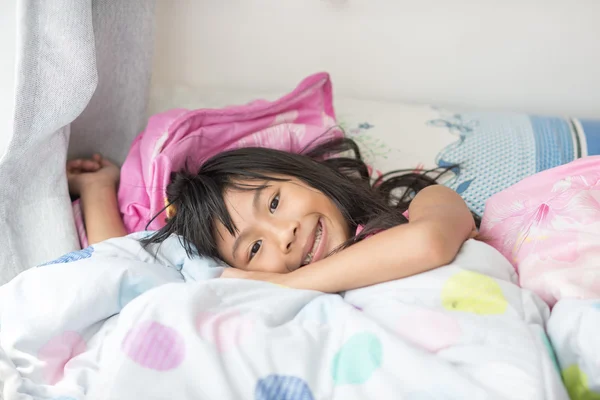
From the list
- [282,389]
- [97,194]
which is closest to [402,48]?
[97,194]

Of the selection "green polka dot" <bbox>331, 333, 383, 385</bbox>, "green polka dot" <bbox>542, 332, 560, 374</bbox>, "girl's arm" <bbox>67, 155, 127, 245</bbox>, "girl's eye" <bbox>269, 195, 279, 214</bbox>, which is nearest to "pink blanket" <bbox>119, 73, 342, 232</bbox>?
"girl's arm" <bbox>67, 155, 127, 245</bbox>

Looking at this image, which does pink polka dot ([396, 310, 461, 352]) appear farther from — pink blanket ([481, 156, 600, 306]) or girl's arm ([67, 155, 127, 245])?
girl's arm ([67, 155, 127, 245])

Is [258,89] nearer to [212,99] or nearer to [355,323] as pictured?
[212,99]

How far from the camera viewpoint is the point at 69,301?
829 mm

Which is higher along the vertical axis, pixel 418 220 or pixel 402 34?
pixel 402 34

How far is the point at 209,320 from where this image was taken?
76 cm

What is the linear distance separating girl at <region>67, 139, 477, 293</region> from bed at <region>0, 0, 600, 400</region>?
3cm

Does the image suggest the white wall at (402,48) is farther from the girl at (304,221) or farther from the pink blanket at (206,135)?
the girl at (304,221)

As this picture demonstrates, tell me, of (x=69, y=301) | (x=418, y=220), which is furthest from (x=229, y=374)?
(x=418, y=220)

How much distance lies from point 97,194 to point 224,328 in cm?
61

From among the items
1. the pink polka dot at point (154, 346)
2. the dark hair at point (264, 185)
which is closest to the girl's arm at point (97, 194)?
the dark hair at point (264, 185)

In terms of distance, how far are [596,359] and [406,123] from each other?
2.55 ft

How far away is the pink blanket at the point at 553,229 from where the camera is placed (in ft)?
2.72

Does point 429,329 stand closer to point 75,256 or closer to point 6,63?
point 75,256
